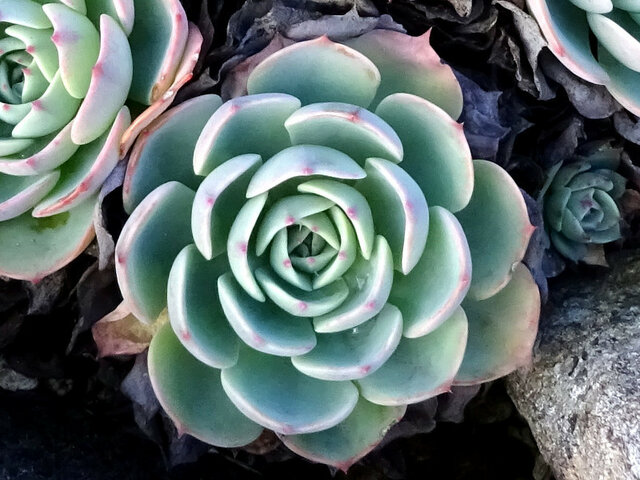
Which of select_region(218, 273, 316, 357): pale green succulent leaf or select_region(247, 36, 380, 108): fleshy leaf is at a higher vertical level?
select_region(247, 36, 380, 108): fleshy leaf

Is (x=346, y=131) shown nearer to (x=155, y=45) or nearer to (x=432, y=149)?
(x=432, y=149)

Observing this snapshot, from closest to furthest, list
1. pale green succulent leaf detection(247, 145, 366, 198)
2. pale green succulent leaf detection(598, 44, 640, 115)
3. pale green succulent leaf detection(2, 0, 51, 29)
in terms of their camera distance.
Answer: pale green succulent leaf detection(247, 145, 366, 198)
pale green succulent leaf detection(2, 0, 51, 29)
pale green succulent leaf detection(598, 44, 640, 115)

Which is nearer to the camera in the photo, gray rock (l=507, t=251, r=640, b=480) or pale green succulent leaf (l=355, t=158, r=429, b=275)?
pale green succulent leaf (l=355, t=158, r=429, b=275)

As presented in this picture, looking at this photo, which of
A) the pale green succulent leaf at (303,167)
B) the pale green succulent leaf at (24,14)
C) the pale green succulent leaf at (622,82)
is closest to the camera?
the pale green succulent leaf at (303,167)

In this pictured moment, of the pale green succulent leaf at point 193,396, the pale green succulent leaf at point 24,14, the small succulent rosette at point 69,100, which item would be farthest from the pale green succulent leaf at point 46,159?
the pale green succulent leaf at point 193,396

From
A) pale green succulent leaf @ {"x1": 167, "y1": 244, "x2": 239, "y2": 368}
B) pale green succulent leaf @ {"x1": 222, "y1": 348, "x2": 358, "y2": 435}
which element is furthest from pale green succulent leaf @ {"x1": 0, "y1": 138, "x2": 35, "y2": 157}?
pale green succulent leaf @ {"x1": 222, "y1": 348, "x2": 358, "y2": 435}

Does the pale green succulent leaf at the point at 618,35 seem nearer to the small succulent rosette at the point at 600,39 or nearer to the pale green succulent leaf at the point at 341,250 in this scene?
the small succulent rosette at the point at 600,39

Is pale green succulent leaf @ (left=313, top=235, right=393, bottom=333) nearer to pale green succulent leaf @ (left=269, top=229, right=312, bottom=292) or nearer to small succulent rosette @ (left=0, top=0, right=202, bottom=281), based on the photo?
pale green succulent leaf @ (left=269, top=229, right=312, bottom=292)
